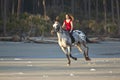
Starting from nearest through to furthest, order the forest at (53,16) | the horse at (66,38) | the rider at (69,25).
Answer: the horse at (66,38) < the rider at (69,25) < the forest at (53,16)

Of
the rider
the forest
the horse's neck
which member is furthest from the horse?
the forest

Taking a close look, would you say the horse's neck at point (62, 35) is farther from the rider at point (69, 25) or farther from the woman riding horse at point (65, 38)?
the rider at point (69, 25)

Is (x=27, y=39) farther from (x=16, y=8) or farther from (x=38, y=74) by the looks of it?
(x=38, y=74)

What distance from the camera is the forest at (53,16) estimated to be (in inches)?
2259

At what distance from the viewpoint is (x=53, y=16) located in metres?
68.0

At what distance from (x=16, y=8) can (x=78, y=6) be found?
11095 mm

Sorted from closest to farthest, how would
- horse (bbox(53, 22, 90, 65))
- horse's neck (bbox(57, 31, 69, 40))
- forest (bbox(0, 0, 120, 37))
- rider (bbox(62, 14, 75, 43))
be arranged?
horse (bbox(53, 22, 90, 65))
horse's neck (bbox(57, 31, 69, 40))
rider (bbox(62, 14, 75, 43))
forest (bbox(0, 0, 120, 37))

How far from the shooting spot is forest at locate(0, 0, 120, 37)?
57.4m

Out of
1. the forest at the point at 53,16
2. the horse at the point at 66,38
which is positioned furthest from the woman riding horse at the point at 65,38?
the forest at the point at 53,16

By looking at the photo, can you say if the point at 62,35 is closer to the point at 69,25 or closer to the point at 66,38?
the point at 66,38

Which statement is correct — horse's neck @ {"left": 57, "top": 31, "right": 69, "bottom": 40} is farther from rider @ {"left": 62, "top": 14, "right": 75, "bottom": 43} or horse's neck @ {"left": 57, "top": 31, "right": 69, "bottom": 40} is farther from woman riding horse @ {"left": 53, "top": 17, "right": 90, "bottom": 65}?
rider @ {"left": 62, "top": 14, "right": 75, "bottom": 43}

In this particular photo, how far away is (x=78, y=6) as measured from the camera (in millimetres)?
76312

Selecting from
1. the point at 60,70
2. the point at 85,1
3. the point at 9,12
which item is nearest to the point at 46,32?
the point at 9,12

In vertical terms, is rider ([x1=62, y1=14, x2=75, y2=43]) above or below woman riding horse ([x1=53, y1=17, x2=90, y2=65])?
above
